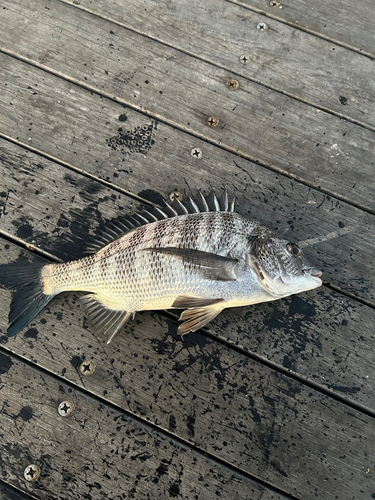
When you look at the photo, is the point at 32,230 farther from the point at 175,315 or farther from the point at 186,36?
the point at 186,36

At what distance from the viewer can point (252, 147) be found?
7.22 feet

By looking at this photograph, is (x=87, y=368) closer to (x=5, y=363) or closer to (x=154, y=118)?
(x=5, y=363)

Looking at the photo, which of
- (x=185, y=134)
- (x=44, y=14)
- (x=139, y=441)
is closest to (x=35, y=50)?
(x=44, y=14)

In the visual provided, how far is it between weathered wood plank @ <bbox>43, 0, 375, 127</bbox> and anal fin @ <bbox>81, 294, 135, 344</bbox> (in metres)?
1.83

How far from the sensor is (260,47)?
7.61ft

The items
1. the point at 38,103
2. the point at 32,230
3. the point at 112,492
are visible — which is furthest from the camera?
the point at 38,103

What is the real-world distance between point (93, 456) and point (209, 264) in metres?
1.28

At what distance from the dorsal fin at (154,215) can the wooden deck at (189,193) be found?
11 cm

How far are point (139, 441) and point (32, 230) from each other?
1.45 meters

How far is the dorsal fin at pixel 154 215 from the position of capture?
1946mm

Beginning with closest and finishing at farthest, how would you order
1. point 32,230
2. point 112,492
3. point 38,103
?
point 112,492
point 32,230
point 38,103

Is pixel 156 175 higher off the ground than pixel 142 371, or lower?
higher

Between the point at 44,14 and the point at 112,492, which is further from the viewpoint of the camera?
the point at 44,14

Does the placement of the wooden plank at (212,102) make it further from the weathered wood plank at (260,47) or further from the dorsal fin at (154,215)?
the dorsal fin at (154,215)
